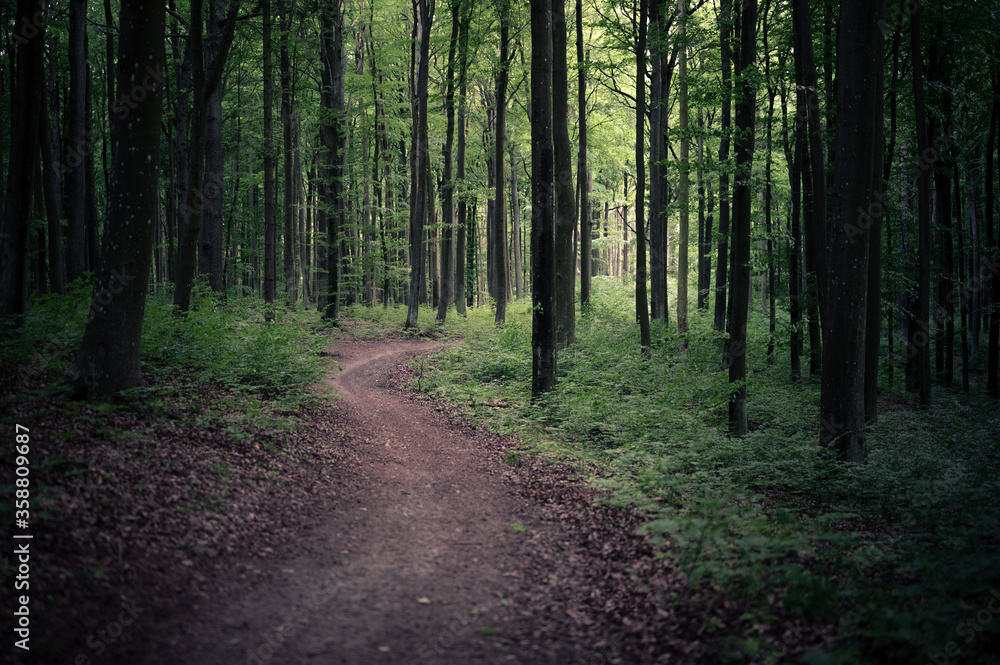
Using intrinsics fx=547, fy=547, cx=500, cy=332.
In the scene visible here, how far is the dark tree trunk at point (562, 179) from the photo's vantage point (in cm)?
1441

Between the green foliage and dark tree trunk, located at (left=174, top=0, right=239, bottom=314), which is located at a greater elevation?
dark tree trunk, located at (left=174, top=0, right=239, bottom=314)

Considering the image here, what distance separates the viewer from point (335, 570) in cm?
506

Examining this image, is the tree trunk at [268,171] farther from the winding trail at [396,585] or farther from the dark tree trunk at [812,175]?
the dark tree trunk at [812,175]

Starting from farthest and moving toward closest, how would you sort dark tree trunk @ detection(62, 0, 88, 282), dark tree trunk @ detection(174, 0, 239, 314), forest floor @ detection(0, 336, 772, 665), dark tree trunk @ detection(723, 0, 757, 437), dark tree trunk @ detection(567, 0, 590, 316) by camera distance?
dark tree trunk @ detection(567, 0, 590, 316)
dark tree trunk @ detection(62, 0, 88, 282)
dark tree trunk @ detection(174, 0, 239, 314)
dark tree trunk @ detection(723, 0, 757, 437)
forest floor @ detection(0, 336, 772, 665)

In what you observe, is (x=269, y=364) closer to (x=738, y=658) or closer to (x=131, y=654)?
(x=131, y=654)

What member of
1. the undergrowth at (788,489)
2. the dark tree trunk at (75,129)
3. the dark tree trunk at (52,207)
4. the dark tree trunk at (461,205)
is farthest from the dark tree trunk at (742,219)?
the dark tree trunk at (52,207)

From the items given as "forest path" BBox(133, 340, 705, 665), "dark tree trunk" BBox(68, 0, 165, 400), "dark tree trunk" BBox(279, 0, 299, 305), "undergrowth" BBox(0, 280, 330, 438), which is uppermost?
"dark tree trunk" BBox(279, 0, 299, 305)

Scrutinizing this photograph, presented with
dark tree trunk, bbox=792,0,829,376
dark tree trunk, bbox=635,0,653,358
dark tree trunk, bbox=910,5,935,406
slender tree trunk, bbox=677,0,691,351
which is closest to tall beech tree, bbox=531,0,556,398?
dark tree trunk, bbox=792,0,829,376

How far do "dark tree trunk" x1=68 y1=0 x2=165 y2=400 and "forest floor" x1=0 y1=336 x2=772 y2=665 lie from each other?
0.86 m

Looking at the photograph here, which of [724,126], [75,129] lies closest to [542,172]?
[724,126]

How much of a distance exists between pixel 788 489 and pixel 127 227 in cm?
968

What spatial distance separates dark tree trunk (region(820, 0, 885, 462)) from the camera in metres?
7.70

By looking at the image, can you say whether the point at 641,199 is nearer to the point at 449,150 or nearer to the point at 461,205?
the point at 449,150

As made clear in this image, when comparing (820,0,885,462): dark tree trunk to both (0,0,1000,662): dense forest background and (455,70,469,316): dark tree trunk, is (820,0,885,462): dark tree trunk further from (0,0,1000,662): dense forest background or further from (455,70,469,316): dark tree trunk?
(455,70,469,316): dark tree trunk
